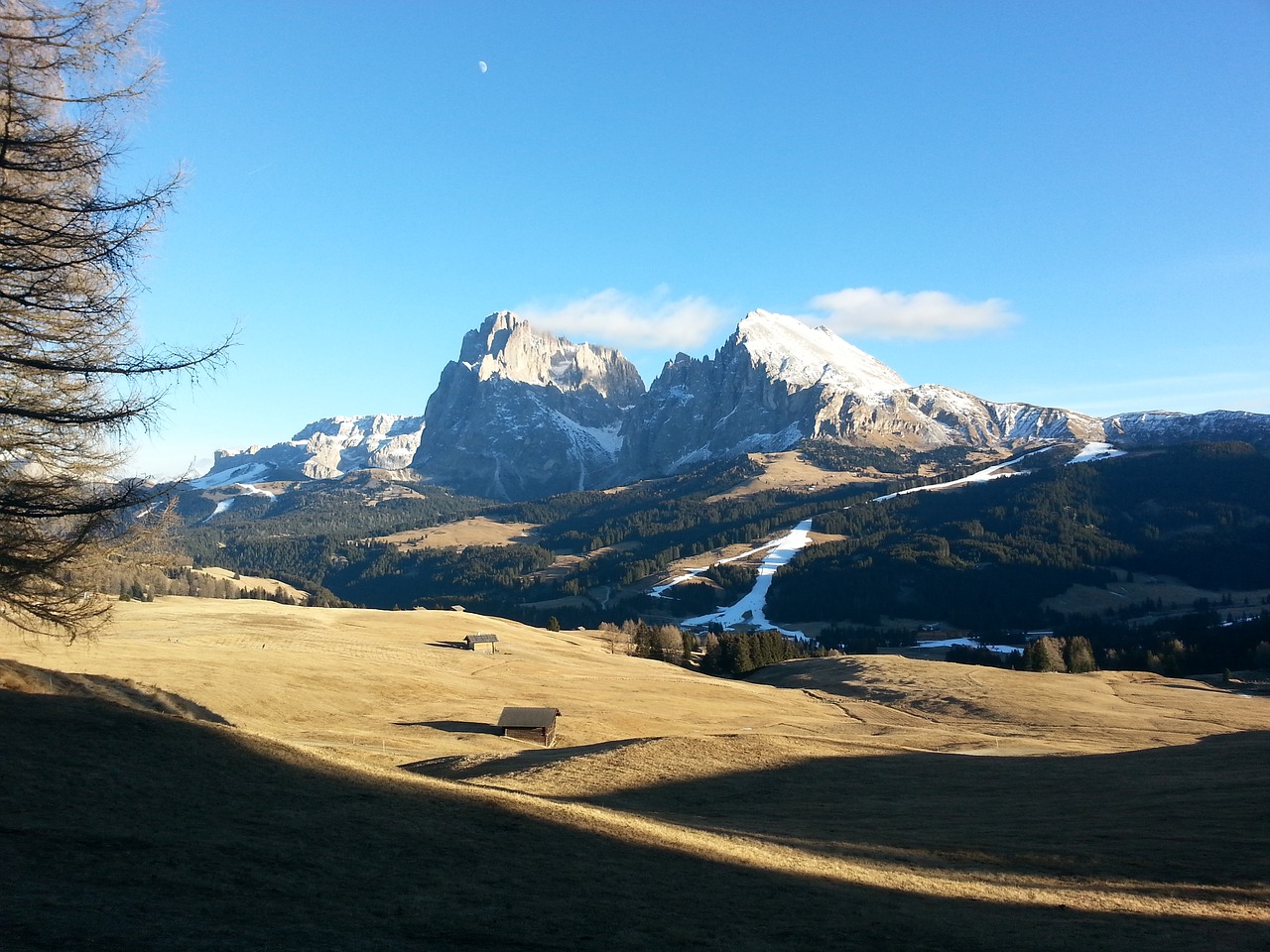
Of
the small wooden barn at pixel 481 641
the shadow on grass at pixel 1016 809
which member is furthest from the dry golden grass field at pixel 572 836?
the small wooden barn at pixel 481 641

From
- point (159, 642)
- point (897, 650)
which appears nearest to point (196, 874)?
point (159, 642)

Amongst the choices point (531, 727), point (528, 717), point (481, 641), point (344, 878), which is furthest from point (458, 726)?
point (481, 641)

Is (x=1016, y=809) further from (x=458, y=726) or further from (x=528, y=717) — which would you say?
(x=458, y=726)

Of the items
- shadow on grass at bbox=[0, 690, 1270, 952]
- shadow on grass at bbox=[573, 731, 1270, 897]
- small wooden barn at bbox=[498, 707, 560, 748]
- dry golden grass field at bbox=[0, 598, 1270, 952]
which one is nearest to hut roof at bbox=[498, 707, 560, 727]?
small wooden barn at bbox=[498, 707, 560, 748]

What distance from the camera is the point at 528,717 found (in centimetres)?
5206

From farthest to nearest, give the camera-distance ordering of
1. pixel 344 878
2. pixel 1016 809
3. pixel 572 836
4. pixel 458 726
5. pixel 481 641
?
1. pixel 481 641
2. pixel 458 726
3. pixel 1016 809
4. pixel 572 836
5. pixel 344 878

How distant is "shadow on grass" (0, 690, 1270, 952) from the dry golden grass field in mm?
79

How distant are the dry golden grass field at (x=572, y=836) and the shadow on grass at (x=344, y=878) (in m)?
0.08

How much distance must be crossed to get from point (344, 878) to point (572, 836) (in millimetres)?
7258

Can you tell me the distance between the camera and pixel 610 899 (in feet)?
55.7

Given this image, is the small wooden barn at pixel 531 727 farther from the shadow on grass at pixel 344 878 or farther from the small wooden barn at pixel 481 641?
the small wooden barn at pixel 481 641

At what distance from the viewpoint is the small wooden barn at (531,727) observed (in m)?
50.8

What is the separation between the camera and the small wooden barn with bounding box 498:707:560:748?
50812 millimetres

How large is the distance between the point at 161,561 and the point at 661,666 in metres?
85.2
